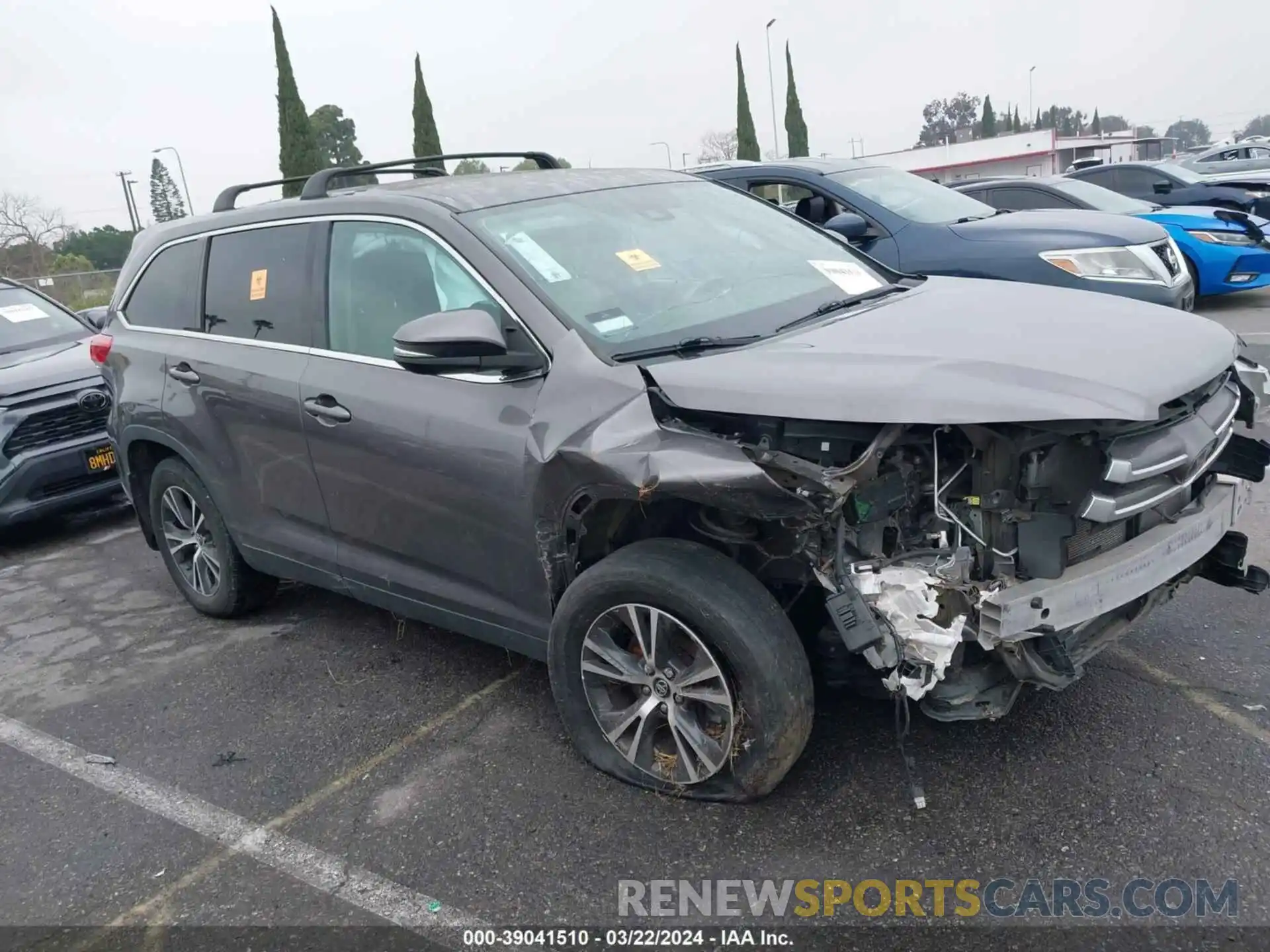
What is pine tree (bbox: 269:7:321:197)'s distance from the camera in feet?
124

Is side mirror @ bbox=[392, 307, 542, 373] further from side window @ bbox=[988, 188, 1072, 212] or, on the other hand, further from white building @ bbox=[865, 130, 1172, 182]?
white building @ bbox=[865, 130, 1172, 182]

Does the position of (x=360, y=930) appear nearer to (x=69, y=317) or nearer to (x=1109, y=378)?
(x=1109, y=378)

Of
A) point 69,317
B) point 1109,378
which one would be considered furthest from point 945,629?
point 69,317

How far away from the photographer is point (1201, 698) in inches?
134

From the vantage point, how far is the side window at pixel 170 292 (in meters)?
4.55

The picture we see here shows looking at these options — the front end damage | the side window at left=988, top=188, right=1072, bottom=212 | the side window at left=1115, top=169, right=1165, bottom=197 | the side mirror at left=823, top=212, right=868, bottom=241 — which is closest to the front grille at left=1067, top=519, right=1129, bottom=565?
the front end damage

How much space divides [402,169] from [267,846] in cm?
291

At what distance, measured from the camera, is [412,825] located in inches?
124

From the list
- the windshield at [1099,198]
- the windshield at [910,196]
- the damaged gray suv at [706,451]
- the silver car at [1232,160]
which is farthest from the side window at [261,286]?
the silver car at [1232,160]

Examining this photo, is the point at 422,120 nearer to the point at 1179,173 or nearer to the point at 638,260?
the point at 1179,173

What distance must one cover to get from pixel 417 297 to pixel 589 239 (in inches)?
24.7

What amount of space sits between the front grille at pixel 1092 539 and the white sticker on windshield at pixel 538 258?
67.6 inches

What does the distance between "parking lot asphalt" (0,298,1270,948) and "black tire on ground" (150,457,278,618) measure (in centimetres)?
45

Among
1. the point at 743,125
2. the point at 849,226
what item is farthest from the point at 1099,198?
the point at 743,125
